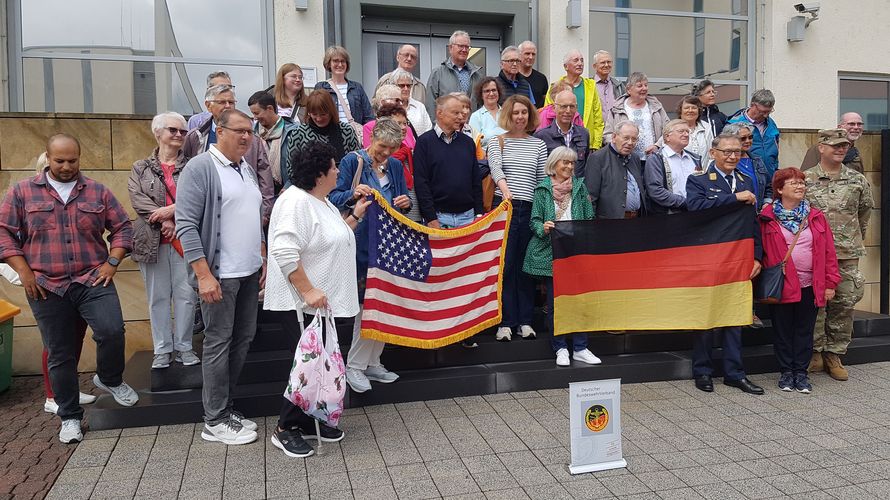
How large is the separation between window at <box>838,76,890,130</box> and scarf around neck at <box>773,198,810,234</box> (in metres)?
5.88

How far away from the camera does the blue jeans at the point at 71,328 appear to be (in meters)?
4.86

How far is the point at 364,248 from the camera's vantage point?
5.69 metres

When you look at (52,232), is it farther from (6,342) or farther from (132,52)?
(132,52)

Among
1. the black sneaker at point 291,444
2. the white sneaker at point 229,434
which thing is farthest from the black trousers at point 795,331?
the white sneaker at point 229,434

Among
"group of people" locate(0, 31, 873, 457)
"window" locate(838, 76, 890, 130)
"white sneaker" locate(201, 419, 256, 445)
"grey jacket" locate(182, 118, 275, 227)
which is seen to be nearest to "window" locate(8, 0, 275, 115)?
"group of people" locate(0, 31, 873, 457)

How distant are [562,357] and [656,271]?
118 cm

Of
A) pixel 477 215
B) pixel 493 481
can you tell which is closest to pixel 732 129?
pixel 477 215

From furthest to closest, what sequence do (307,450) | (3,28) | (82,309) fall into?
(3,28)
(82,309)
(307,450)

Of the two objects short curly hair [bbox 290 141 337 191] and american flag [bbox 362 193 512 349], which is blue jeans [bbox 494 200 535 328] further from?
short curly hair [bbox 290 141 337 191]

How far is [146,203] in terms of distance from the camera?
5.56 meters

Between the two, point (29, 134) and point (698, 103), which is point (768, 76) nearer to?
point (698, 103)

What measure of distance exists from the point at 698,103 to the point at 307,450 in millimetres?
5270

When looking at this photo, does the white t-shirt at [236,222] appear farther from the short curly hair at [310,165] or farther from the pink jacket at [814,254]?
the pink jacket at [814,254]

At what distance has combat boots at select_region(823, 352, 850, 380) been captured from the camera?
6.43m
